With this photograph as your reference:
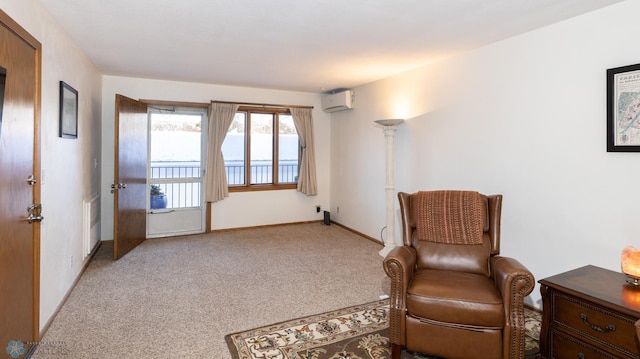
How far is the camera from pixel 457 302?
6.63 feet

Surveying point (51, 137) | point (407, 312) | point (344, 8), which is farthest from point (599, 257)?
point (51, 137)

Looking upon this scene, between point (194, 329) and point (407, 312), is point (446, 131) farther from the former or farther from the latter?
point (194, 329)

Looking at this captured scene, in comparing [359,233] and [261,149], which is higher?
[261,149]

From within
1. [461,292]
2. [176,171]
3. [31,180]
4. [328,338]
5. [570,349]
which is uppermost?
[176,171]

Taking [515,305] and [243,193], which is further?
[243,193]

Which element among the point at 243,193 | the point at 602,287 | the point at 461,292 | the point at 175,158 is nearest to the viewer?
the point at 602,287

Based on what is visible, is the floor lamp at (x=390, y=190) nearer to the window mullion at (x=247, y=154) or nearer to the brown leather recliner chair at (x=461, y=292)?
the brown leather recliner chair at (x=461, y=292)

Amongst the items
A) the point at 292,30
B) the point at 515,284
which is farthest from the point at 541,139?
the point at 292,30

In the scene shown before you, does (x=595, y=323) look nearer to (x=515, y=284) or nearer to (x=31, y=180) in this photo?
(x=515, y=284)

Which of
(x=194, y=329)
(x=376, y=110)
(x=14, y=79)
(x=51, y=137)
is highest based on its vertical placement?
(x=376, y=110)

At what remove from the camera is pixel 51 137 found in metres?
2.65

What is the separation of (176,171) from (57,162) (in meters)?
2.66

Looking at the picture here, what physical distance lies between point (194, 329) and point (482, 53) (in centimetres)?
356

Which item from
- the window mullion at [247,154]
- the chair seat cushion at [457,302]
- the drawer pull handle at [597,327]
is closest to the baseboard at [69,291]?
the window mullion at [247,154]
